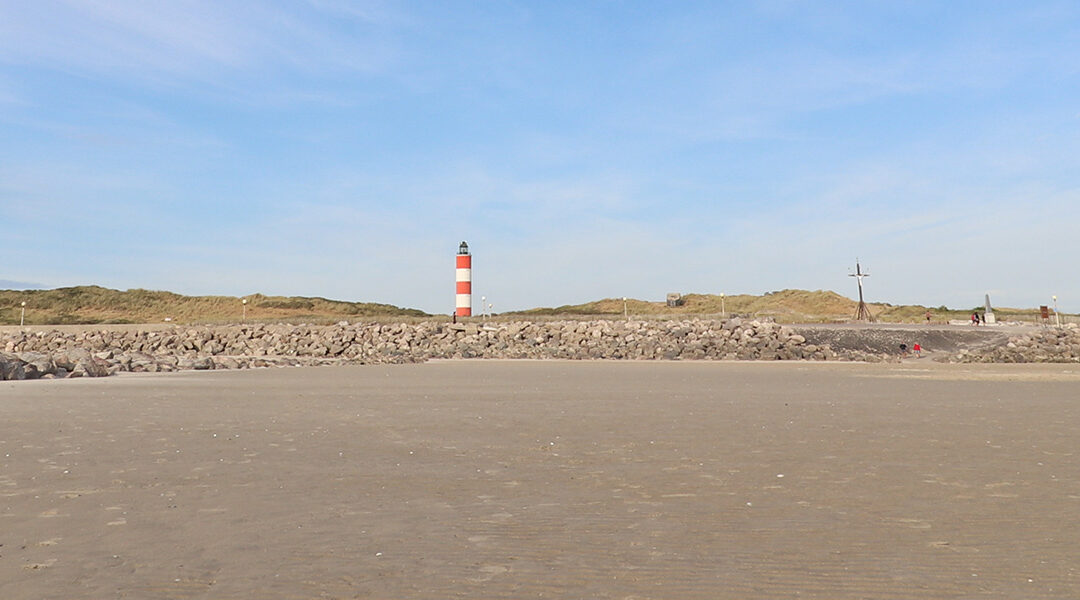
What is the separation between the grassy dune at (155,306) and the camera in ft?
273

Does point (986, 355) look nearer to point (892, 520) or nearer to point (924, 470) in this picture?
point (924, 470)

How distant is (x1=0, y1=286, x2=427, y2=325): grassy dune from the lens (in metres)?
83.3

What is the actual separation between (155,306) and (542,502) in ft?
302

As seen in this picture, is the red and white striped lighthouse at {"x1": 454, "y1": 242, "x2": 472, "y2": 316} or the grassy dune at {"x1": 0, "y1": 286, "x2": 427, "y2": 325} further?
the grassy dune at {"x1": 0, "y1": 286, "x2": 427, "y2": 325}

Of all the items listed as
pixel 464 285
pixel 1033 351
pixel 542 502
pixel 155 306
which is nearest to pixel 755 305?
pixel 464 285

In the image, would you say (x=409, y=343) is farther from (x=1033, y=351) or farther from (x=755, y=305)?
(x=755, y=305)

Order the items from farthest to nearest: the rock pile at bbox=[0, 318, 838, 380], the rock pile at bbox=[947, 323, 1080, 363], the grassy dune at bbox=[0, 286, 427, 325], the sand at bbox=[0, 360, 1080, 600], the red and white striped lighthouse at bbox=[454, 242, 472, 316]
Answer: the grassy dune at bbox=[0, 286, 427, 325] < the red and white striped lighthouse at bbox=[454, 242, 472, 316] < the rock pile at bbox=[947, 323, 1080, 363] < the rock pile at bbox=[0, 318, 838, 380] < the sand at bbox=[0, 360, 1080, 600]

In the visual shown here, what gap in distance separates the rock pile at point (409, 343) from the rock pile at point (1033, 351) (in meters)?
6.24

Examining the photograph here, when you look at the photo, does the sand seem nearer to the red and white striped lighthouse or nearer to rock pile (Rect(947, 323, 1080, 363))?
rock pile (Rect(947, 323, 1080, 363))

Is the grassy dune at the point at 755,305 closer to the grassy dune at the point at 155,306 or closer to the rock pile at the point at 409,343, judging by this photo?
the grassy dune at the point at 155,306

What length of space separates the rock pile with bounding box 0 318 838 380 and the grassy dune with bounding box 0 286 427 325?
33.3m

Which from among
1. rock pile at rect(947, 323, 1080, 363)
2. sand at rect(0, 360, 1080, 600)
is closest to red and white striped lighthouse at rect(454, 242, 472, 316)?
rock pile at rect(947, 323, 1080, 363)

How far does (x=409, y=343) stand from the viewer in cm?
4181

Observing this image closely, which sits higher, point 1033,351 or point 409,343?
A: point 409,343
